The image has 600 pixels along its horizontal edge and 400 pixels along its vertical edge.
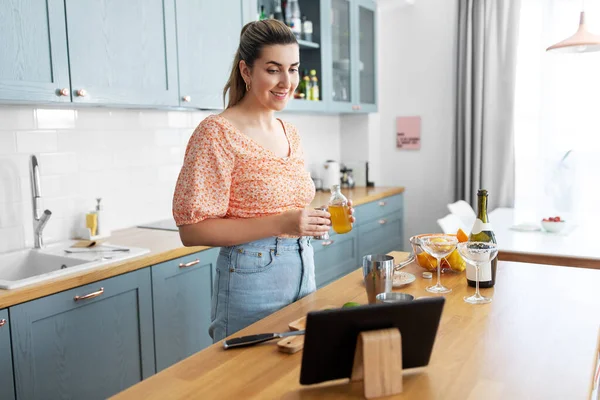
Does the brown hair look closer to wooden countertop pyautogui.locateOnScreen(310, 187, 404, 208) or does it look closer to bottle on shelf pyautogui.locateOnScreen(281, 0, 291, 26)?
wooden countertop pyautogui.locateOnScreen(310, 187, 404, 208)

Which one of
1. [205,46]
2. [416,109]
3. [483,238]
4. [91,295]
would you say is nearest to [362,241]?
[416,109]

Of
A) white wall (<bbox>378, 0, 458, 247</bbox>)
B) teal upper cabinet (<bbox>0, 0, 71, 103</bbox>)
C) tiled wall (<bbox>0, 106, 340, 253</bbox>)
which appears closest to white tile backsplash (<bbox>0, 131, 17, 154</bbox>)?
tiled wall (<bbox>0, 106, 340, 253</bbox>)

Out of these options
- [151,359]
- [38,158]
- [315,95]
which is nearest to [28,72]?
[38,158]

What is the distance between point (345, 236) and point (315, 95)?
0.95m

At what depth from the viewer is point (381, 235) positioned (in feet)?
13.7

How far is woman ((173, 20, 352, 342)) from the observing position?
62.1 inches

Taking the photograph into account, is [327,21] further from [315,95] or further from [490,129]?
[490,129]

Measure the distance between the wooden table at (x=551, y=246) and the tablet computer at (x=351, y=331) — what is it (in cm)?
159

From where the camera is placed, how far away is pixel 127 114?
283 cm

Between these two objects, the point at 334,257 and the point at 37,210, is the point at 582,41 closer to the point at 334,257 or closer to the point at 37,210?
the point at 334,257

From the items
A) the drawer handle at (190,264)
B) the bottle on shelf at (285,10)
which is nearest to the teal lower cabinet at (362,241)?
the drawer handle at (190,264)

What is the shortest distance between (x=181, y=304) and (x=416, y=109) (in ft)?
9.53

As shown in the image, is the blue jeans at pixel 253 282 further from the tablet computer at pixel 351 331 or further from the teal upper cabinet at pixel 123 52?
the teal upper cabinet at pixel 123 52

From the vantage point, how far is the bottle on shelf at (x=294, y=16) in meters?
3.65
